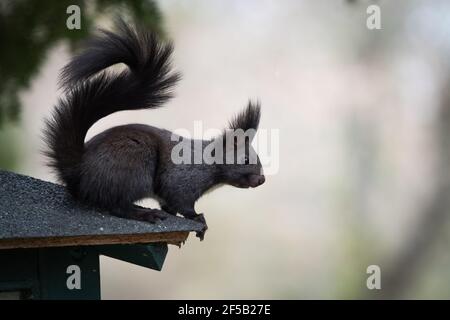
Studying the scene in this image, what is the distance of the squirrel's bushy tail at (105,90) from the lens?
294 cm

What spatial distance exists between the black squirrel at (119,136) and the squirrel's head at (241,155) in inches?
7.4

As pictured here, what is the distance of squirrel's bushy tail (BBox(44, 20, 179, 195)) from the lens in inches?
116

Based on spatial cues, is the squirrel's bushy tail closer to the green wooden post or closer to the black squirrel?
the black squirrel

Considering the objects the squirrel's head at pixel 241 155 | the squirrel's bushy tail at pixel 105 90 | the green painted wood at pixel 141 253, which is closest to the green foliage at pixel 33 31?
the squirrel's bushy tail at pixel 105 90

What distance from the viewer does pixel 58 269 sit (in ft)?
9.36

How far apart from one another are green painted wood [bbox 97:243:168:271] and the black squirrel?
0.33 ft

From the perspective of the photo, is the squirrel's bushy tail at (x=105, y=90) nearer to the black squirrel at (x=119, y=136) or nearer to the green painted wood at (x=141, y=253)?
the black squirrel at (x=119, y=136)

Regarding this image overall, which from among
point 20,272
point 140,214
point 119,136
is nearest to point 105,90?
point 119,136

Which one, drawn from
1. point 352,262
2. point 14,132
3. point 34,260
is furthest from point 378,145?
point 34,260

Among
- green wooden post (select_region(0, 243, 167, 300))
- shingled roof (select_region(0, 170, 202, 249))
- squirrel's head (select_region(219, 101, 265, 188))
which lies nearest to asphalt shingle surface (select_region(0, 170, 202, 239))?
shingled roof (select_region(0, 170, 202, 249))

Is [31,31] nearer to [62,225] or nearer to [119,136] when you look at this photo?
[119,136]

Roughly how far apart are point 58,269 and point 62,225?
263mm

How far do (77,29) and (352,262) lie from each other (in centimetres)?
286

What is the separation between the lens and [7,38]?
344 cm
